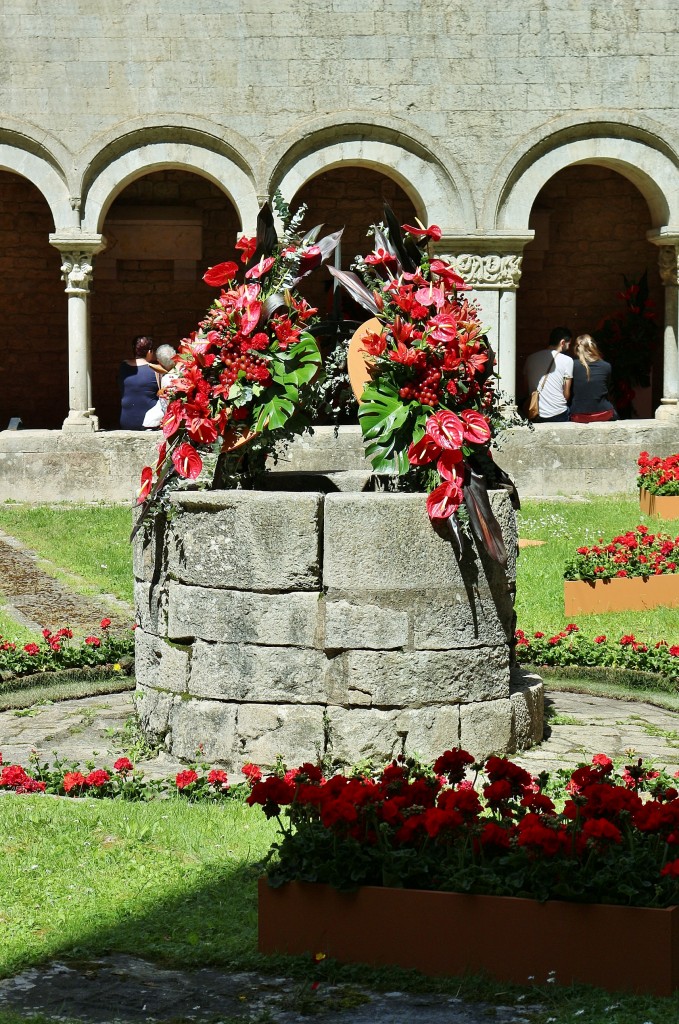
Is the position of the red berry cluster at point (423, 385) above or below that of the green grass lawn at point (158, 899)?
above

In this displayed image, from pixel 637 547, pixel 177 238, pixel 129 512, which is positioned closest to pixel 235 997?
pixel 637 547

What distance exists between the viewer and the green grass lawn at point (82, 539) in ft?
32.2

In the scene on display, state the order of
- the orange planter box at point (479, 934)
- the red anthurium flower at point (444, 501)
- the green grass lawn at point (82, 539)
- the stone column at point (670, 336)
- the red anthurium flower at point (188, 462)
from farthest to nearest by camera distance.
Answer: the stone column at point (670, 336)
the green grass lawn at point (82, 539)
the red anthurium flower at point (188, 462)
the red anthurium flower at point (444, 501)
the orange planter box at point (479, 934)

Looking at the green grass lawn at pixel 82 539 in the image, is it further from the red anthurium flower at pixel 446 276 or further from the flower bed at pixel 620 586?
the red anthurium flower at pixel 446 276

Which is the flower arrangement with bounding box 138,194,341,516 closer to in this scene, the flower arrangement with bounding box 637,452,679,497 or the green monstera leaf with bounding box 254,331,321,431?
the green monstera leaf with bounding box 254,331,321,431

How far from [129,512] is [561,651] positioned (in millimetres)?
5313

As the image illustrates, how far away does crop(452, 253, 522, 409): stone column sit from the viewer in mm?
13711

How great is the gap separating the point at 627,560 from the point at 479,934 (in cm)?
569

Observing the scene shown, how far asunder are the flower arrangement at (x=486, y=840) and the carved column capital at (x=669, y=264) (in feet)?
35.6

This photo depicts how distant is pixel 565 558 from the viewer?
10117 millimetres

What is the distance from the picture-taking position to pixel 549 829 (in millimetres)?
3668

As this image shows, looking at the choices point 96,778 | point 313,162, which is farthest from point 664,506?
point 96,778

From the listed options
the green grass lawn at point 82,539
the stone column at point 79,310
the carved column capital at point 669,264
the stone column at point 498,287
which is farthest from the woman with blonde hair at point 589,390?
the stone column at point 79,310

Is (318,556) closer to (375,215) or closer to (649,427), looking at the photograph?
(649,427)
